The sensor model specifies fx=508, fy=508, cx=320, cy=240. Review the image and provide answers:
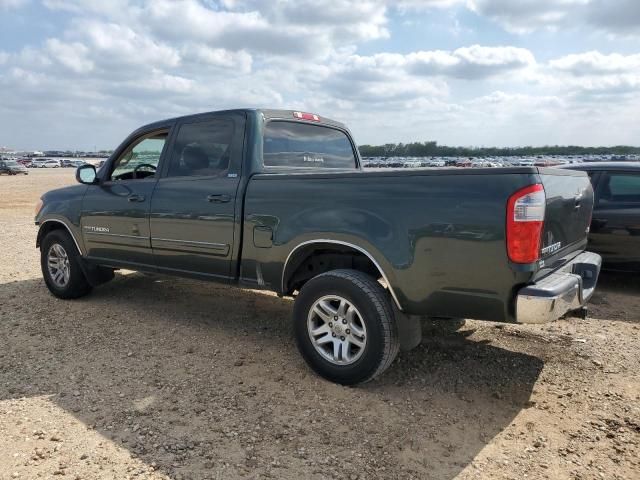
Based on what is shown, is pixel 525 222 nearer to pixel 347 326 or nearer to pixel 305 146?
pixel 347 326

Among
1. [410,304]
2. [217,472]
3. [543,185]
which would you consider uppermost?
[543,185]

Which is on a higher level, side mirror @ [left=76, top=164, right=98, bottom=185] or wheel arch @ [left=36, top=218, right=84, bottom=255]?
side mirror @ [left=76, top=164, right=98, bottom=185]

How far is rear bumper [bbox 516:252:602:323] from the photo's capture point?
2863mm

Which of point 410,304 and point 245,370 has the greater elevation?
point 410,304

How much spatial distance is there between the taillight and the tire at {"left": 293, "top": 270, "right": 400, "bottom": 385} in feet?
3.04

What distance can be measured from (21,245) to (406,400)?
863 centimetres

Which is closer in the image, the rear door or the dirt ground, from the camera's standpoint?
the dirt ground

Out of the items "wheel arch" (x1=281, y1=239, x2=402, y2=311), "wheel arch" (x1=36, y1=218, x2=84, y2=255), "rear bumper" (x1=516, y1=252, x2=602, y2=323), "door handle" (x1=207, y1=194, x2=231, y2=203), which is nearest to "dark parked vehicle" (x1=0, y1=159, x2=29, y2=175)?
"wheel arch" (x1=36, y1=218, x2=84, y2=255)

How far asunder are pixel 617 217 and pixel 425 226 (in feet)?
13.2

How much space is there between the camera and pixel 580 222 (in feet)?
12.3

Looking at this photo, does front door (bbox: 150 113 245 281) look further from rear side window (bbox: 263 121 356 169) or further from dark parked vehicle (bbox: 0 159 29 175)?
dark parked vehicle (bbox: 0 159 29 175)

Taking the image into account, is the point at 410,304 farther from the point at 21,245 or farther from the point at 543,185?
the point at 21,245

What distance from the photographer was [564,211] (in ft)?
10.9

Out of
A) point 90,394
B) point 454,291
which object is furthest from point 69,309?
point 454,291
